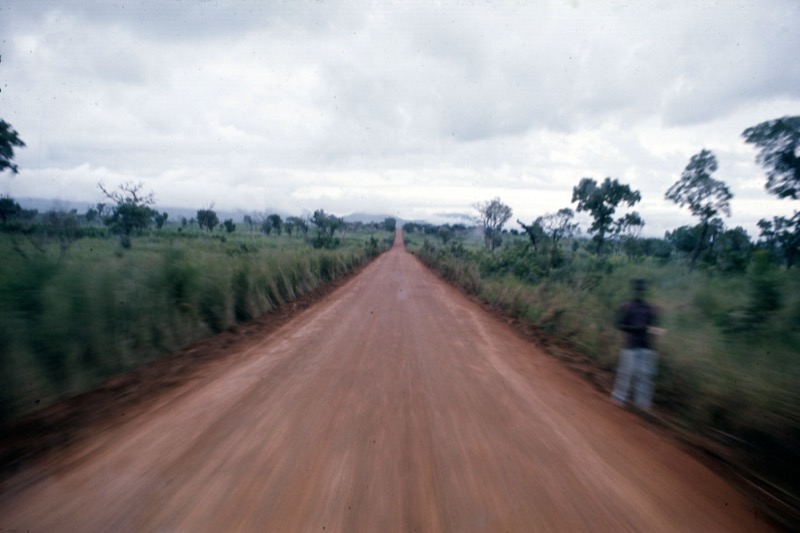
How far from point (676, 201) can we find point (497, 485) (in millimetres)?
22549

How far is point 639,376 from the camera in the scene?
18.8 feet

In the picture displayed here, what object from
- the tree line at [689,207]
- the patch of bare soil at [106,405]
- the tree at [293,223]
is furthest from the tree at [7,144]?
the tree at [293,223]

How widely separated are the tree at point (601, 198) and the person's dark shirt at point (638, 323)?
86.0 ft

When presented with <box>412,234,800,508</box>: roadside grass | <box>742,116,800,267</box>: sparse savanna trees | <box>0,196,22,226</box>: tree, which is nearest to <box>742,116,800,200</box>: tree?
<box>742,116,800,267</box>: sparse savanna trees

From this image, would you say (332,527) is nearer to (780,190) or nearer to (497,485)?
(497,485)

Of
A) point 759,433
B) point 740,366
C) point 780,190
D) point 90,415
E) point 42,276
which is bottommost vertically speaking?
Answer: point 90,415

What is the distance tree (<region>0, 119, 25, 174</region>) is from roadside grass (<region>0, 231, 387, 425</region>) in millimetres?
8210

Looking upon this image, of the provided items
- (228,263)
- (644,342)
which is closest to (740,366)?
(644,342)

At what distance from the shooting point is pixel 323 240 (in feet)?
131

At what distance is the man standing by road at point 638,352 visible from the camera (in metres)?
5.70

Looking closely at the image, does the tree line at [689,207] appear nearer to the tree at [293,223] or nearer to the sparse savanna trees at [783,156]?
the sparse savanna trees at [783,156]

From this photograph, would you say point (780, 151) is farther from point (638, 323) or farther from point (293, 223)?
point (293, 223)

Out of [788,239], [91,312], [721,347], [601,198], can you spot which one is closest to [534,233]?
[601,198]

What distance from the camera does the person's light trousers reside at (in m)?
5.69
